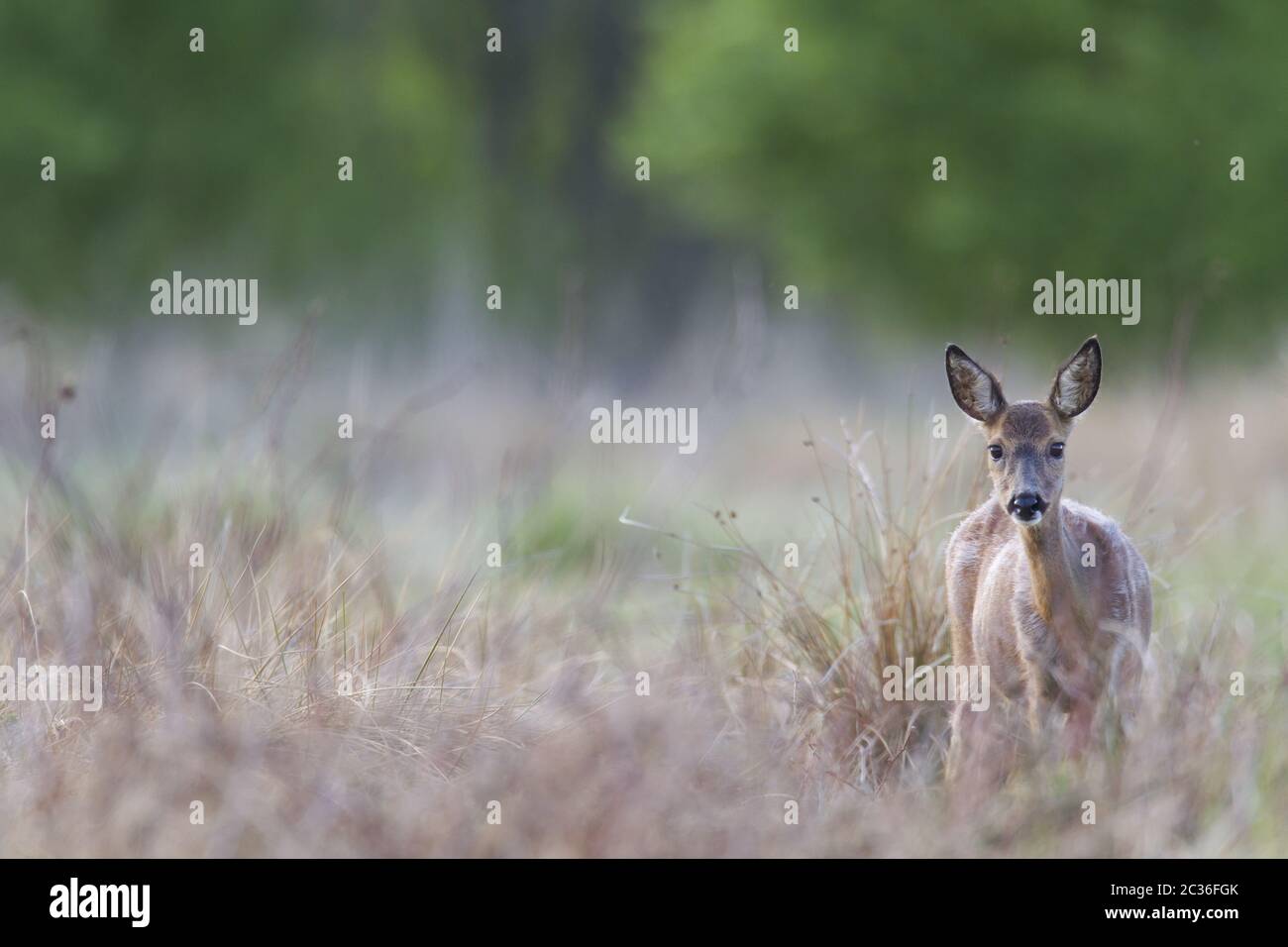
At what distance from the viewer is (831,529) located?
6.89m

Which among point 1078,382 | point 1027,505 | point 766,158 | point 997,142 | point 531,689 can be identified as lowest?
point 531,689

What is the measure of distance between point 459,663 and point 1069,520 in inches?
83.5

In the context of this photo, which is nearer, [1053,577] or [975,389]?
[1053,577]

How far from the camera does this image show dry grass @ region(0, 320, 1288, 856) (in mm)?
4570

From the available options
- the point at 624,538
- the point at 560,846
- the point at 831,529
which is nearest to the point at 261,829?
the point at 560,846

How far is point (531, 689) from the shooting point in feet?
19.0

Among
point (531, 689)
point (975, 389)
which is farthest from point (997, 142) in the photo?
A: point (531, 689)

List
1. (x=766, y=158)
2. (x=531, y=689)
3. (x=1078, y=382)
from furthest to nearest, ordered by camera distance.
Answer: (x=766, y=158), (x=531, y=689), (x=1078, y=382)

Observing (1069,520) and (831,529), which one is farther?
(831,529)

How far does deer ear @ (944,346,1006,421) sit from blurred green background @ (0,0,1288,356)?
26.3ft

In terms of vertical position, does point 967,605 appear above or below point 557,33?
below

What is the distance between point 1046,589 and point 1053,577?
Result: 1.7 inches

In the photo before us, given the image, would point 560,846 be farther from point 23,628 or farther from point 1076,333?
point 1076,333

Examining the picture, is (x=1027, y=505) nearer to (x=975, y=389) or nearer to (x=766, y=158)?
(x=975, y=389)
